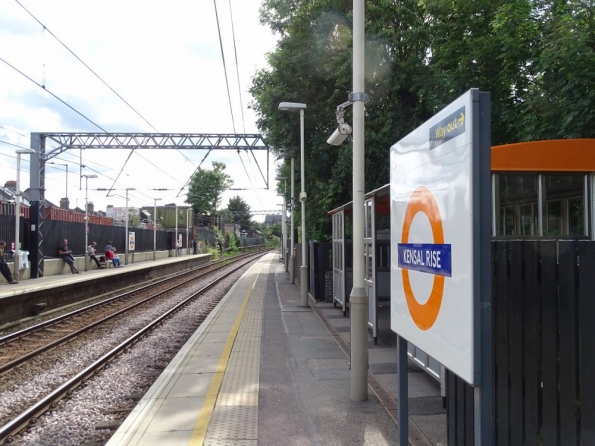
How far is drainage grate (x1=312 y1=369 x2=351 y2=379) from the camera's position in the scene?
7.19 metres

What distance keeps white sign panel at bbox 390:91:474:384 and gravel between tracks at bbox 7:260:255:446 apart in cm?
364

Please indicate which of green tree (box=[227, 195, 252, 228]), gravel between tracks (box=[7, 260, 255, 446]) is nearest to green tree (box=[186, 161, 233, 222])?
green tree (box=[227, 195, 252, 228])

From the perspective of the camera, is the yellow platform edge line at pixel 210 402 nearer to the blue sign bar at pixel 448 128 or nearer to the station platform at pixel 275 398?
the station platform at pixel 275 398

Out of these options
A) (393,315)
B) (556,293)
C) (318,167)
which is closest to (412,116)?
(318,167)

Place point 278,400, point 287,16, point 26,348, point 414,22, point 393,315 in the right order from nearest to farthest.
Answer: point 393,315 → point 278,400 → point 26,348 → point 414,22 → point 287,16

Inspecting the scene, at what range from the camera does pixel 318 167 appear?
19.5 metres

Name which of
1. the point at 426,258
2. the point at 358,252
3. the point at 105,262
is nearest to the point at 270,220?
the point at 105,262

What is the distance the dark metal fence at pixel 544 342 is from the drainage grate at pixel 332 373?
3883 mm

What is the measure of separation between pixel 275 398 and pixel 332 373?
1.46m

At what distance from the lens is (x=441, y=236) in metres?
3.05

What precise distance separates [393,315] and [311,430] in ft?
5.67

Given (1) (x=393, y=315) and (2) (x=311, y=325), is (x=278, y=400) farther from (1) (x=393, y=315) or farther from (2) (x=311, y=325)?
(2) (x=311, y=325)

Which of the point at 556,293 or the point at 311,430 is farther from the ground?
the point at 556,293

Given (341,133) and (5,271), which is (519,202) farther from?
(5,271)
